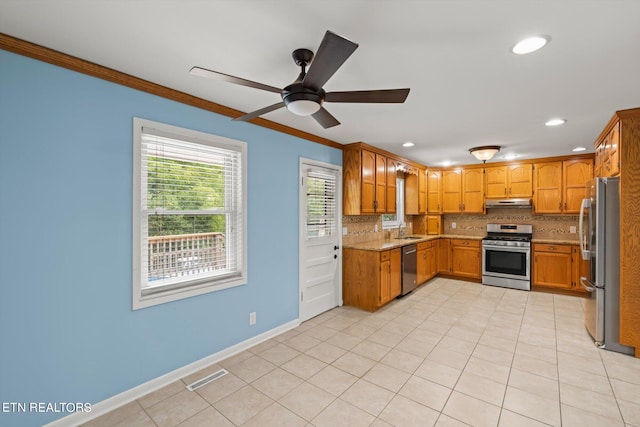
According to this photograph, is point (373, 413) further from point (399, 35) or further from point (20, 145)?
point (20, 145)

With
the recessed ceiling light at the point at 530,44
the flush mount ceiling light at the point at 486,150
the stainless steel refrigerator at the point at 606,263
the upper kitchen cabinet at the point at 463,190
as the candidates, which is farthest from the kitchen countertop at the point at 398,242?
the recessed ceiling light at the point at 530,44

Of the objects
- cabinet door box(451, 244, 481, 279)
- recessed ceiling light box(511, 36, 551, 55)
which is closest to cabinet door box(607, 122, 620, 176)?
recessed ceiling light box(511, 36, 551, 55)

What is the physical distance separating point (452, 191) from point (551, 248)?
2023mm

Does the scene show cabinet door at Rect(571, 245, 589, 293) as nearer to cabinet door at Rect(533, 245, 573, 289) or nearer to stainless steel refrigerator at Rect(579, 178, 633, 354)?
cabinet door at Rect(533, 245, 573, 289)

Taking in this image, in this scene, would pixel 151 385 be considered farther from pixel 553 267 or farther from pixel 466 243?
pixel 553 267

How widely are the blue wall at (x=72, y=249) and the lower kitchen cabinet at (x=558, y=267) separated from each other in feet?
18.2

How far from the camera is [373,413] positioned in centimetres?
207

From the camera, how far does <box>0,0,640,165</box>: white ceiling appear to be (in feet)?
4.82

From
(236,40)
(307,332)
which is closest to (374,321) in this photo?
(307,332)

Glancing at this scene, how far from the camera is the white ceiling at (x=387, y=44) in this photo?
4.82 ft

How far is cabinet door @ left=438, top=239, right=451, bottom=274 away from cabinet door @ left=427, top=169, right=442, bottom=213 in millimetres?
742

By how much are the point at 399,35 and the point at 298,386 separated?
262 centimetres

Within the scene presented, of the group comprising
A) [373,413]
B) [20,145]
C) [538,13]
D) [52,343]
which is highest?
[538,13]

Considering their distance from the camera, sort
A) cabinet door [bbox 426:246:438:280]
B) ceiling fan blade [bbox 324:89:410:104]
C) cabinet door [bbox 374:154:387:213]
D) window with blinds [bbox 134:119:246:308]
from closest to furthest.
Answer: ceiling fan blade [bbox 324:89:410:104] < window with blinds [bbox 134:119:246:308] < cabinet door [bbox 374:154:387:213] < cabinet door [bbox 426:246:438:280]
